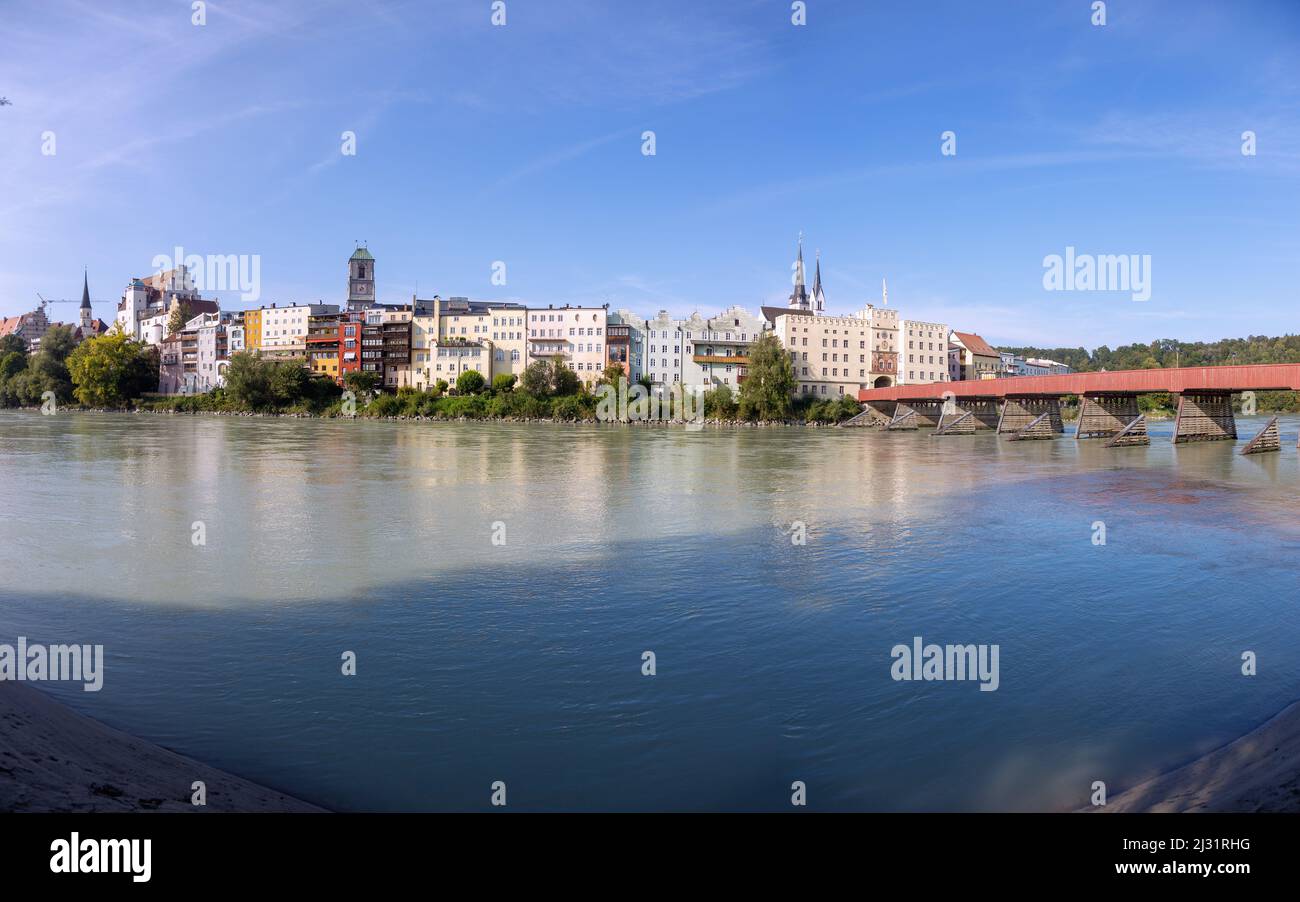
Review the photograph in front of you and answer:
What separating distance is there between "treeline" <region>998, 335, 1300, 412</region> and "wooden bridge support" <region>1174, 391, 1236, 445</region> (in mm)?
38083

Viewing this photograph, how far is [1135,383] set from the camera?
54.0 meters

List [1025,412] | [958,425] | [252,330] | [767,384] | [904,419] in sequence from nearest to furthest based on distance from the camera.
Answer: [1025,412]
[958,425]
[904,419]
[767,384]
[252,330]

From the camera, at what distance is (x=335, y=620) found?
422 inches

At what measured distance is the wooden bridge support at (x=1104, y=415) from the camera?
59719 millimetres

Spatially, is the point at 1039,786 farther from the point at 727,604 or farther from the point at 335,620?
the point at 335,620

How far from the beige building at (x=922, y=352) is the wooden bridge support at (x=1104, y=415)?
38.2 m

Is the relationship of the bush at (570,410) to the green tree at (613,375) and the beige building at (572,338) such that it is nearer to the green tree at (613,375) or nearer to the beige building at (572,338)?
the green tree at (613,375)

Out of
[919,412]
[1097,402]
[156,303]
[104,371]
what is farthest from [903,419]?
[156,303]

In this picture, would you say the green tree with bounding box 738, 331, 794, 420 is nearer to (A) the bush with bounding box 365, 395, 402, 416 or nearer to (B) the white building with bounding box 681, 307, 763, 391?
(B) the white building with bounding box 681, 307, 763, 391

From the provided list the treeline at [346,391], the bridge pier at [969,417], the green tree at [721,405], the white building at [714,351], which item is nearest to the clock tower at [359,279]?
the treeline at [346,391]

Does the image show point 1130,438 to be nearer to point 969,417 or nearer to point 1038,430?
point 1038,430

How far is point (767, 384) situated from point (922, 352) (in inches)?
1181
